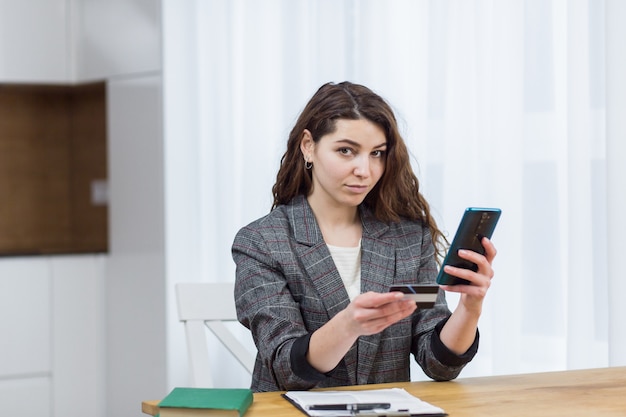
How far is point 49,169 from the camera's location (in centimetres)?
467

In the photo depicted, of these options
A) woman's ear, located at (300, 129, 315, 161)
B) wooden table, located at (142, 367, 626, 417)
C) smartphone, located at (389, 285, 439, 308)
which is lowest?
wooden table, located at (142, 367, 626, 417)

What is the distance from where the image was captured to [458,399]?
159cm

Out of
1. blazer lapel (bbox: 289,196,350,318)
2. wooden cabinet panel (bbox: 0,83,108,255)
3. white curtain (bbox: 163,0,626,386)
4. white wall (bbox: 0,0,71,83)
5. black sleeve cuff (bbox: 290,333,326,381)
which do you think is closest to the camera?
black sleeve cuff (bbox: 290,333,326,381)

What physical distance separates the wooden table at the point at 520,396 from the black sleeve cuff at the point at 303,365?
0.25 ft

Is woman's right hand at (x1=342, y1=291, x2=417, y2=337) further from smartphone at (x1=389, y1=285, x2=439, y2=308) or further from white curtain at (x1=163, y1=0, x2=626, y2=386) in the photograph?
white curtain at (x1=163, y1=0, x2=626, y2=386)

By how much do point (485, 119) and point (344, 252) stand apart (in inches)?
28.7

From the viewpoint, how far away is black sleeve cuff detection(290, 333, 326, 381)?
5.57ft

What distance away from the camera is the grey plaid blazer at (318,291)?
184 cm

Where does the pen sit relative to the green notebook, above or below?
below

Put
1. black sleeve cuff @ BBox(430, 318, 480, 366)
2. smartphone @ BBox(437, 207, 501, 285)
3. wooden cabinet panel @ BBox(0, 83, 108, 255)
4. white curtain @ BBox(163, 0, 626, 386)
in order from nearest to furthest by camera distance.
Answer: smartphone @ BBox(437, 207, 501, 285), black sleeve cuff @ BBox(430, 318, 480, 366), white curtain @ BBox(163, 0, 626, 386), wooden cabinet panel @ BBox(0, 83, 108, 255)

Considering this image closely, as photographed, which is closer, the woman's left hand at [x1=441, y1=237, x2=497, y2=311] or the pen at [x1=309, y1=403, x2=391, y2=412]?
the pen at [x1=309, y1=403, x2=391, y2=412]

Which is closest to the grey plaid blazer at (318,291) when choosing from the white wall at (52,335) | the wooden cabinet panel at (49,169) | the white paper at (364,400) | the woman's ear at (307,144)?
the woman's ear at (307,144)

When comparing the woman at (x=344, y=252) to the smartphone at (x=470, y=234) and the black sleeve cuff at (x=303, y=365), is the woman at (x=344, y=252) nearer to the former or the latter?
the black sleeve cuff at (x=303, y=365)

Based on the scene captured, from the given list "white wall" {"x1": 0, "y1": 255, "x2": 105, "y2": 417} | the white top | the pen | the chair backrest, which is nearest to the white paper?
the pen
